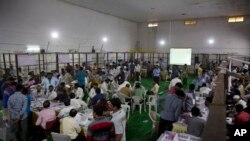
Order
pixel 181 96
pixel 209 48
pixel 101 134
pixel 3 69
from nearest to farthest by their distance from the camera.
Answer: pixel 101 134, pixel 181 96, pixel 3 69, pixel 209 48

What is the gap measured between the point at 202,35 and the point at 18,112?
19112mm

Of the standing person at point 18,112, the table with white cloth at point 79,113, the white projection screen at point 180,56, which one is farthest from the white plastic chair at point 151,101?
the white projection screen at point 180,56

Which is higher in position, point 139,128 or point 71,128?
point 71,128

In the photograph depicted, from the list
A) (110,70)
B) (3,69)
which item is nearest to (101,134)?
(3,69)

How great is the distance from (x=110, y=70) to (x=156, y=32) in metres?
11.0

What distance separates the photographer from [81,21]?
1555cm

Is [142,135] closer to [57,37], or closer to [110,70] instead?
[110,70]

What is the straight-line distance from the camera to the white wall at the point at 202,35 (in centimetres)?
1897

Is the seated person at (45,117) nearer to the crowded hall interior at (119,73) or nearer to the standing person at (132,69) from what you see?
the crowded hall interior at (119,73)

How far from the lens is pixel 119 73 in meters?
12.4

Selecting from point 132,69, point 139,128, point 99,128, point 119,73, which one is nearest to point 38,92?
point 139,128

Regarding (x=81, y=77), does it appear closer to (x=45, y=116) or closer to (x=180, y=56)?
(x=45, y=116)

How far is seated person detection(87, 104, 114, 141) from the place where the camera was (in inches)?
126

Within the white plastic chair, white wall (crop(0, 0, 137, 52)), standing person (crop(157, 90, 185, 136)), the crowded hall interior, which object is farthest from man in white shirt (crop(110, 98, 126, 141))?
white wall (crop(0, 0, 137, 52))
